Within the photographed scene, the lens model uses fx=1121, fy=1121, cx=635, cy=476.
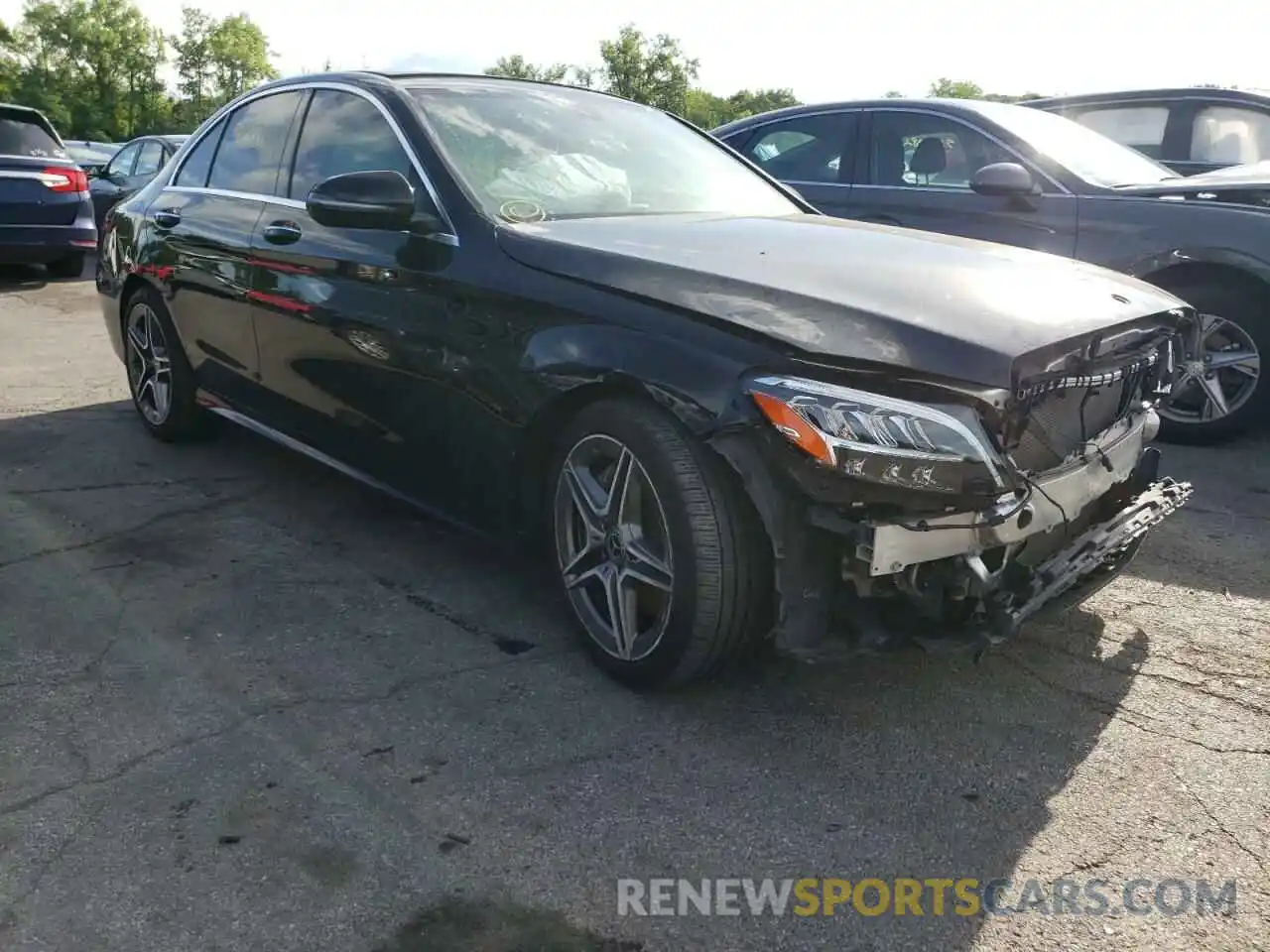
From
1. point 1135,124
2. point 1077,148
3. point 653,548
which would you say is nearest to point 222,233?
point 653,548

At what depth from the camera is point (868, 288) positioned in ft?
9.04

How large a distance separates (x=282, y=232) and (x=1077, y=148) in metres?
4.22

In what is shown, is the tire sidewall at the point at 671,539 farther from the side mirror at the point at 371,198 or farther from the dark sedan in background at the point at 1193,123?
the dark sedan in background at the point at 1193,123

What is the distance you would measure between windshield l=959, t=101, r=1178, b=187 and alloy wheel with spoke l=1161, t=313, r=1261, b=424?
2.99ft

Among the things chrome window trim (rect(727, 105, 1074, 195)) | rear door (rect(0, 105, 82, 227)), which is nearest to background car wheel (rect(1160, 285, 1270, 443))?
chrome window trim (rect(727, 105, 1074, 195))

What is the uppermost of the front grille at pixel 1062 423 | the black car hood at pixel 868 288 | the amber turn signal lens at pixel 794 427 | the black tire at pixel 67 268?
the black car hood at pixel 868 288

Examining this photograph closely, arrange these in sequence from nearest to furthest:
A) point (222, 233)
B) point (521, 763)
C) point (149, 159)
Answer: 1. point (521, 763)
2. point (222, 233)
3. point (149, 159)

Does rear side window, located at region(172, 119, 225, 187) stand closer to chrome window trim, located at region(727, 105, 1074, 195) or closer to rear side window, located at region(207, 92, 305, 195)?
rear side window, located at region(207, 92, 305, 195)

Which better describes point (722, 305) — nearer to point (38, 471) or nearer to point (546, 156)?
point (546, 156)

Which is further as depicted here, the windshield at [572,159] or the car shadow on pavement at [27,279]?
the car shadow on pavement at [27,279]

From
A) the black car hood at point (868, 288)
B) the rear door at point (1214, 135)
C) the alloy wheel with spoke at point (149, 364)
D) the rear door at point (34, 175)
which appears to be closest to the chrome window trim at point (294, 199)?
the black car hood at point (868, 288)

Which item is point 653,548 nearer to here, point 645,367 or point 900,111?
point 645,367

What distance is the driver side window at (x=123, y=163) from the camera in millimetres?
13509

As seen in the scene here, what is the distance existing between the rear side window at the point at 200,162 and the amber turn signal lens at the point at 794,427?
3455mm
